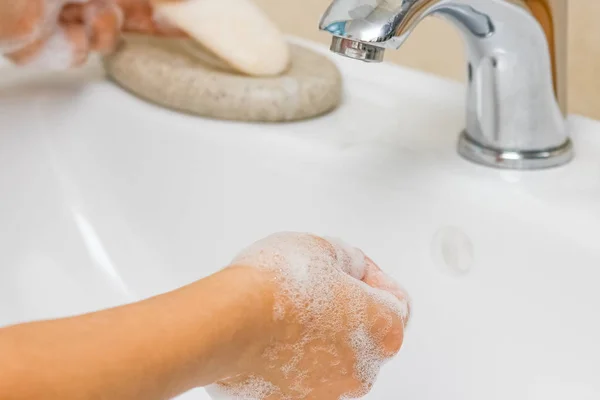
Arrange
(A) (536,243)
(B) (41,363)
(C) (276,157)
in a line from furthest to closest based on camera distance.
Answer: (C) (276,157) < (A) (536,243) < (B) (41,363)

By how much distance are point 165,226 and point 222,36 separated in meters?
0.16

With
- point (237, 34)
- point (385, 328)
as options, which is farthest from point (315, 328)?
point (237, 34)

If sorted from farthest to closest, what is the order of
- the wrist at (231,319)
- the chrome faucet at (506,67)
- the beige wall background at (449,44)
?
the beige wall background at (449,44), the chrome faucet at (506,67), the wrist at (231,319)

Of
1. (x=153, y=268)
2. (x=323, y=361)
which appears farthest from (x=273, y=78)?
(x=323, y=361)

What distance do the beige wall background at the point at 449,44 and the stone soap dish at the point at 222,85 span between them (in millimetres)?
75

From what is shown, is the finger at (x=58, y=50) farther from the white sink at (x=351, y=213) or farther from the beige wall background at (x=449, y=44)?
the beige wall background at (x=449, y=44)

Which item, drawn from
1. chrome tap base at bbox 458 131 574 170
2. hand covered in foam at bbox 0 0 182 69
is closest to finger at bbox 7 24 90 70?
hand covered in foam at bbox 0 0 182 69

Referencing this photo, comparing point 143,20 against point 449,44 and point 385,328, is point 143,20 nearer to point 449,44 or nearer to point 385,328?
point 449,44

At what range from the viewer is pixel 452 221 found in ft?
1.48

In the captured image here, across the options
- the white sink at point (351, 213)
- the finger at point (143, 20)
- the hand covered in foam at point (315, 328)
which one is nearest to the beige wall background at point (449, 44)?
the white sink at point (351, 213)

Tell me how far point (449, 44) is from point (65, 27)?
12.4 inches

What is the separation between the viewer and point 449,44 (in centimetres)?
58

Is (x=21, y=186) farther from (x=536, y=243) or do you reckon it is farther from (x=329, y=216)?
(x=536, y=243)

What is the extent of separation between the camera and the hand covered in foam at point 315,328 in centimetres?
30
